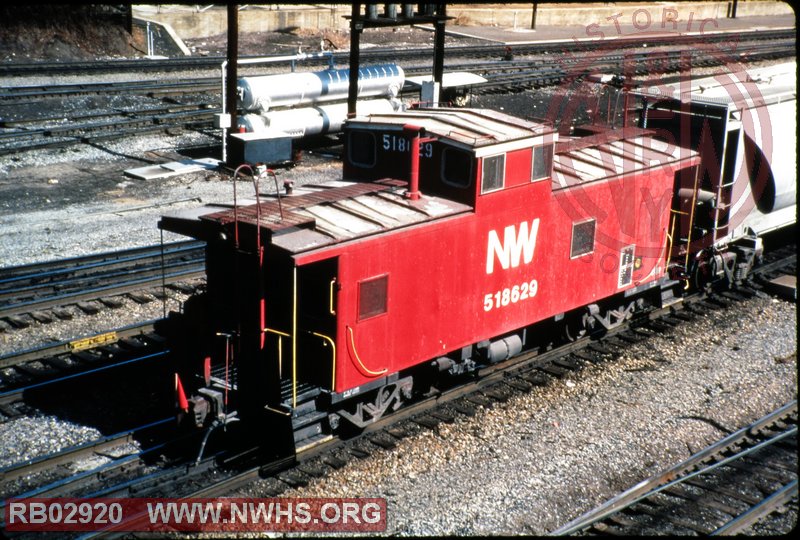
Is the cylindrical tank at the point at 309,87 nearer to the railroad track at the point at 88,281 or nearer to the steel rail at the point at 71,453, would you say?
the railroad track at the point at 88,281

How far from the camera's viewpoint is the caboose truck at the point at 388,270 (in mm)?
11359

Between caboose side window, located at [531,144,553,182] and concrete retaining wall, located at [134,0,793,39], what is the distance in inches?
1105

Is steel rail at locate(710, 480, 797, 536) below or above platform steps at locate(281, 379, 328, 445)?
below

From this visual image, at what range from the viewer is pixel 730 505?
1110 cm

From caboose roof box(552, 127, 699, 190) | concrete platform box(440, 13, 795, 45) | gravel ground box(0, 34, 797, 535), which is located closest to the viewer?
gravel ground box(0, 34, 797, 535)

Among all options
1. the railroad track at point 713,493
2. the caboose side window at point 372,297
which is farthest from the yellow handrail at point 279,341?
the railroad track at point 713,493

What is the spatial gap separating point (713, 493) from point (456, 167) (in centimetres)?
567

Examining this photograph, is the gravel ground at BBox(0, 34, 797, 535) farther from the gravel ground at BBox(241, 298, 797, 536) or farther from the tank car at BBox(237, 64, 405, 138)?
the tank car at BBox(237, 64, 405, 138)

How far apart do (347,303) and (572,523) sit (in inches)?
155

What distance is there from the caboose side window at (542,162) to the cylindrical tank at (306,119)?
14.7 meters

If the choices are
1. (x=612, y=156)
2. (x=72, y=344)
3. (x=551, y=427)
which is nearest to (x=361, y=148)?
(x=612, y=156)

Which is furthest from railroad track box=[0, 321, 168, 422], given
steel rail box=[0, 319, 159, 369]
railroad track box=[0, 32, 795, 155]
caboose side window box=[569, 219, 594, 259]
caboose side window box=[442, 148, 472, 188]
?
railroad track box=[0, 32, 795, 155]

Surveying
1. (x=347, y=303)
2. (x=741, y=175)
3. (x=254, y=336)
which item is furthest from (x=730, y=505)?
(x=741, y=175)

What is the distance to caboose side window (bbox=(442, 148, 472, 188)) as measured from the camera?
1238 cm
